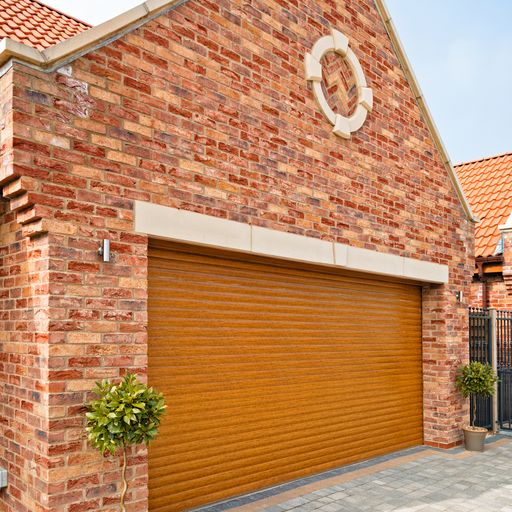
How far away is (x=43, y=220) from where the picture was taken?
4113 millimetres

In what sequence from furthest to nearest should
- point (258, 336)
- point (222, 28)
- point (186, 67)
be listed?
point (258, 336) → point (222, 28) → point (186, 67)

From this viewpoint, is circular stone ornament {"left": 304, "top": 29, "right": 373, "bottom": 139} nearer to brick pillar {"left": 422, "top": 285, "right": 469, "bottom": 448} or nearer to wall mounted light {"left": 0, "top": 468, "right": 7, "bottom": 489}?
brick pillar {"left": 422, "top": 285, "right": 469, "bottom": 448}

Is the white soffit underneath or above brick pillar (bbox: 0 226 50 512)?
above

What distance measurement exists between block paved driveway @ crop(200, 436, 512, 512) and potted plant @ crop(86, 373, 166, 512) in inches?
73.0

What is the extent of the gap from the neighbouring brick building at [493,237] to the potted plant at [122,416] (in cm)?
810

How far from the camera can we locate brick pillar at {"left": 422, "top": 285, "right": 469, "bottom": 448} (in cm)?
864

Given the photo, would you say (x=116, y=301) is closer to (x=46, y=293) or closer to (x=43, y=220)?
(x=46, y=293)

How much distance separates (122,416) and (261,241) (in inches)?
98.2

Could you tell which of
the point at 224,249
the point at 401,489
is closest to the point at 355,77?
the point at 224,249

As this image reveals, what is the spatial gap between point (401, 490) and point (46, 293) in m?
4.72

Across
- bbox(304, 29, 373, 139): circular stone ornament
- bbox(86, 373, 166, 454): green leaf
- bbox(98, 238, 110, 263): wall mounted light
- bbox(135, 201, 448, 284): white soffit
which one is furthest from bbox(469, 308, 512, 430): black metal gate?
bbox(98, 238, 110, 263): wall mounted light

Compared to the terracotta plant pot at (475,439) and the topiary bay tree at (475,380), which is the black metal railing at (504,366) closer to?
the topiary bay tree at (475,380)

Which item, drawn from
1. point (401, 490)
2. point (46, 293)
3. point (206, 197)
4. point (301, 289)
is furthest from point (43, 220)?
point (401, 490)

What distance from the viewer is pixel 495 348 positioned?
33.8ft
